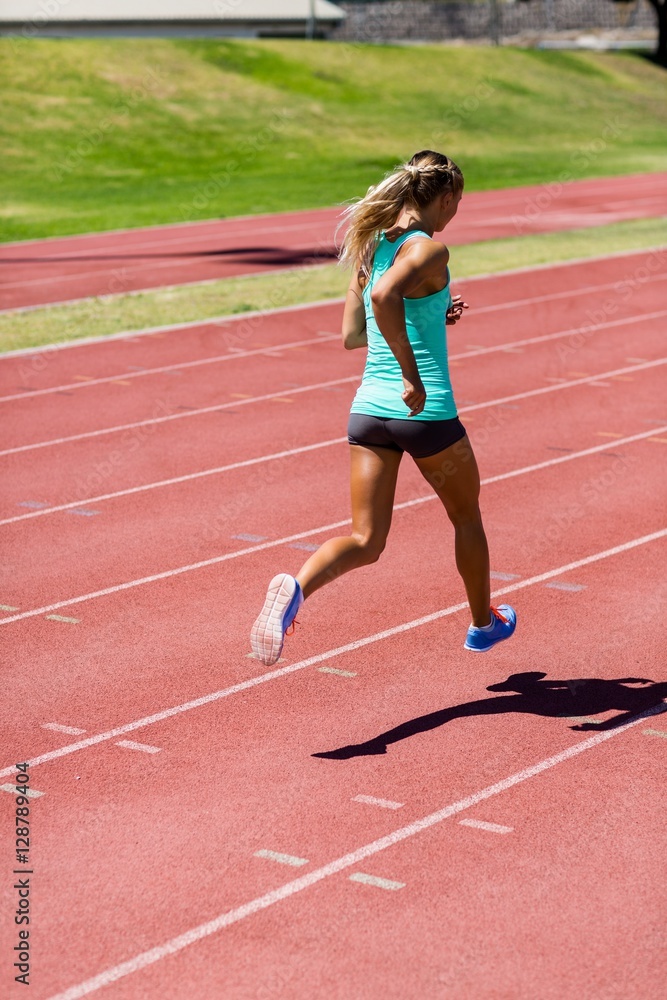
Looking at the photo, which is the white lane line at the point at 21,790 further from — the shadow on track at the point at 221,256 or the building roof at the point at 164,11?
the building roof at the point at 164,11

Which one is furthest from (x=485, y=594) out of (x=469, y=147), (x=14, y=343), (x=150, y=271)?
(x=469, y=147)

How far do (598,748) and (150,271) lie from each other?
55.0ft

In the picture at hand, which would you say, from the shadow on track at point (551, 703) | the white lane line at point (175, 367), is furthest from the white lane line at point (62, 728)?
the white lane line at point (175, 367)

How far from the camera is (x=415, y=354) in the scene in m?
5.73

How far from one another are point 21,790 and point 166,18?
57.0 meters

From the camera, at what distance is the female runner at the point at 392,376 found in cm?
556

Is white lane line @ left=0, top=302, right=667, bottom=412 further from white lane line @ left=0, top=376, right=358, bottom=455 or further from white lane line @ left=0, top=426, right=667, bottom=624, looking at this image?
white lane line @ left=0, top=426, right=667, bottom=624

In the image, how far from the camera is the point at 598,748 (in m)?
5.66

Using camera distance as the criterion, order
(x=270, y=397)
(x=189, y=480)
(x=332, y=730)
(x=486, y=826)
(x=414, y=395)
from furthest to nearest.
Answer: (x=270, y=397) → (x=189, y=480) → (x=332, y=730) → (x=414, y=395) → (x=486, y=826)

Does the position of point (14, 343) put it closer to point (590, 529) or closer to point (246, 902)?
point (590, 529)

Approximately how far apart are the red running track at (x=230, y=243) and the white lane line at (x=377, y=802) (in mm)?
14429

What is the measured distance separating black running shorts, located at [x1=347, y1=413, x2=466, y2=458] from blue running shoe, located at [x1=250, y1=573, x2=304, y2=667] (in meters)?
0.68

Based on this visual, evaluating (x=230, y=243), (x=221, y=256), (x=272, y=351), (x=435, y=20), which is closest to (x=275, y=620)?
(x=272, y=351)

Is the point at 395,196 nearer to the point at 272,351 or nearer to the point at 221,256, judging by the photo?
the point at 272,351
